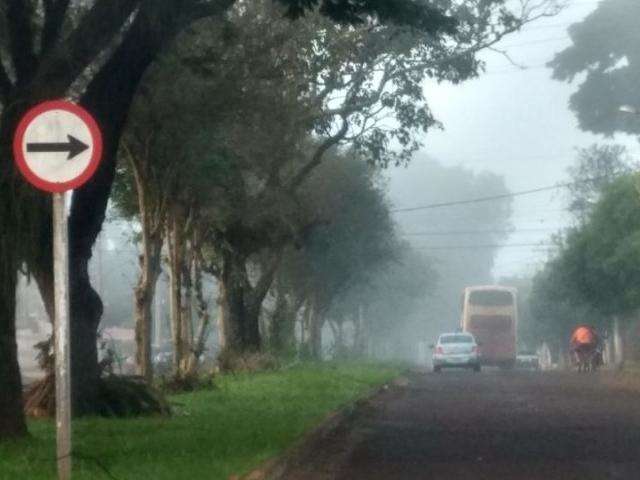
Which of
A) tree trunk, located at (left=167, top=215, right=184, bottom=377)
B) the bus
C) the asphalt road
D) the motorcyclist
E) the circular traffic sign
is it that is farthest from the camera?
the bus

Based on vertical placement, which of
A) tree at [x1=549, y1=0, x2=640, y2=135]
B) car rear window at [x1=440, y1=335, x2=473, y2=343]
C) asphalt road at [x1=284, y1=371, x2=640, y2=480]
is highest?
tree at [x1=549, y1=0, x2=640, y2=135]

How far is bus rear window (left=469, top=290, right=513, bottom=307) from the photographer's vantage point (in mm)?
70875

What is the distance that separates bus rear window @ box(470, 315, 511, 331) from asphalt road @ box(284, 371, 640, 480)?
38.2 m

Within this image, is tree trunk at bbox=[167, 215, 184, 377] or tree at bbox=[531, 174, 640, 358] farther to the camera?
tree at bbox=[531, 174, 640, 358]

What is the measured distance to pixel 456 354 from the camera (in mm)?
58375

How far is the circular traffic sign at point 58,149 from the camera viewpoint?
11.9 meters

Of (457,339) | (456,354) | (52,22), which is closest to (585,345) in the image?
(456,354)

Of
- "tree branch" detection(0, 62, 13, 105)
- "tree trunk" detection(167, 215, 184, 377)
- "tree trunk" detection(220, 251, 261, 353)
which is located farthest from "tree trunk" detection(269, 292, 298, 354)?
"tree branch" detection(0, 62, 13, 105)

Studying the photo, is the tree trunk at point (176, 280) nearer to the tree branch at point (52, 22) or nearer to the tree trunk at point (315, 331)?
the tree branch at point (52, 22)

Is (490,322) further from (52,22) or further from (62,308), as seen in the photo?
(62,308)

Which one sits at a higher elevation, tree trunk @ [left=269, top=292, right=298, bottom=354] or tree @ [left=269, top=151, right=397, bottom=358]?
tree @ [left=269, top=151, right=397, bottom=358]

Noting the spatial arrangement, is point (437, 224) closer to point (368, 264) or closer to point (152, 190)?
point (368, 264)

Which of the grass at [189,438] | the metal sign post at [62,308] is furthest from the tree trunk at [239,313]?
the metal sign post at [62,308]

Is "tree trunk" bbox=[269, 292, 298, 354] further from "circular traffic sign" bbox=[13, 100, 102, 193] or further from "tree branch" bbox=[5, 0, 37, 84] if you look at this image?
"circular traffic sign" bbox=[13, 100, 102, 193]
